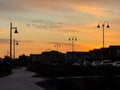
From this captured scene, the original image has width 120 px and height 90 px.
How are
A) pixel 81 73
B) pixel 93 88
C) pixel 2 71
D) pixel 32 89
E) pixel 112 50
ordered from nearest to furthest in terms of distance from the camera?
1. pixel 93 88
2. pixel 32 89
3. pixel 81 73
4. pixel 2 71
5. pixel 112 50

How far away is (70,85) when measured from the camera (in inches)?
1055

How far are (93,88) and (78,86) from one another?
157 cm

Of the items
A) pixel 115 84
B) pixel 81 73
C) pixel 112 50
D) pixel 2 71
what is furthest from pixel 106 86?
pixel 112 50

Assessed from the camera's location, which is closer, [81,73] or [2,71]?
[81,73]

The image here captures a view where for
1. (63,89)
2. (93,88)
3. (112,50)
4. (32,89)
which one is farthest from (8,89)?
(112,50)

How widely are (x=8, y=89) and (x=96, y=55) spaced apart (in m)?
169

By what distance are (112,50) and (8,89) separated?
6476 inches

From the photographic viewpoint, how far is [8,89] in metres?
30.5

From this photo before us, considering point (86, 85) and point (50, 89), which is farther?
point (50, 89)

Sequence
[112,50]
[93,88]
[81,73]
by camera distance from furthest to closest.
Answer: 1. [112,50]
2. [81,73]
3. [93,88]

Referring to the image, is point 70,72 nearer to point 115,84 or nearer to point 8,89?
point 8,89

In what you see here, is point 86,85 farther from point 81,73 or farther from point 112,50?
point 112,50

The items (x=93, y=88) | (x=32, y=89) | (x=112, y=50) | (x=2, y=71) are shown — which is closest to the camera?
(x=93, y=88)

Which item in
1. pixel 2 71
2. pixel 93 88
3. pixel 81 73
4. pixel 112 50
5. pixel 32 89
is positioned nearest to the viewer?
pixel 93 88
